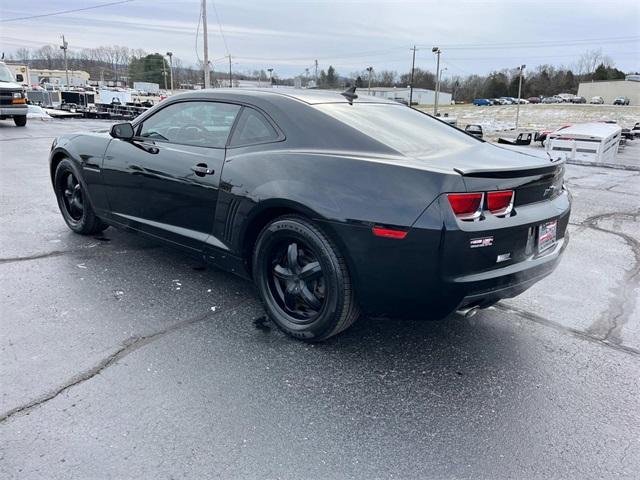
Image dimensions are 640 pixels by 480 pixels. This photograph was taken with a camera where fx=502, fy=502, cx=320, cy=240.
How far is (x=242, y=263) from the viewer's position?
135 inches

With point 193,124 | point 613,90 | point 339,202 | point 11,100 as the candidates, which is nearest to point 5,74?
point 11,100

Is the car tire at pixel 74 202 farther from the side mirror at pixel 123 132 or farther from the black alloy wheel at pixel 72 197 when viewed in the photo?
the side mirror at pixel 123 132

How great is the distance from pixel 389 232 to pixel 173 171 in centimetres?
190

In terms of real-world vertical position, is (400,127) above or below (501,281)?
above

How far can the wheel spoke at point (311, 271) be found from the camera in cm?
301

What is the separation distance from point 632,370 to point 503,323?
82cm

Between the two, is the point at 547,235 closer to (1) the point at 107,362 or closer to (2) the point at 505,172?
(2) the point at 505,172

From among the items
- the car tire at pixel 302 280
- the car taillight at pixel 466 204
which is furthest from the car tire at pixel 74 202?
the car taillight at pixel 466 204

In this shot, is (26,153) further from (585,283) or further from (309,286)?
(585,283)

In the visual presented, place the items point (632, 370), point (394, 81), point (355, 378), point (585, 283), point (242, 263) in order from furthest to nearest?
point (394, 81) → point (585, 283) → point (242, 263) → point (632, 370) → point (355, 378)

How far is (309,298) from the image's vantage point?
3113 millimetres

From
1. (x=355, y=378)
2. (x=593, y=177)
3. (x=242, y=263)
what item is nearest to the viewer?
(x=355, y=378)

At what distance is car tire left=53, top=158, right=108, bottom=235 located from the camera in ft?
16.1

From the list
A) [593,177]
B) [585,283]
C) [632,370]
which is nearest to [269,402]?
[632,370]
